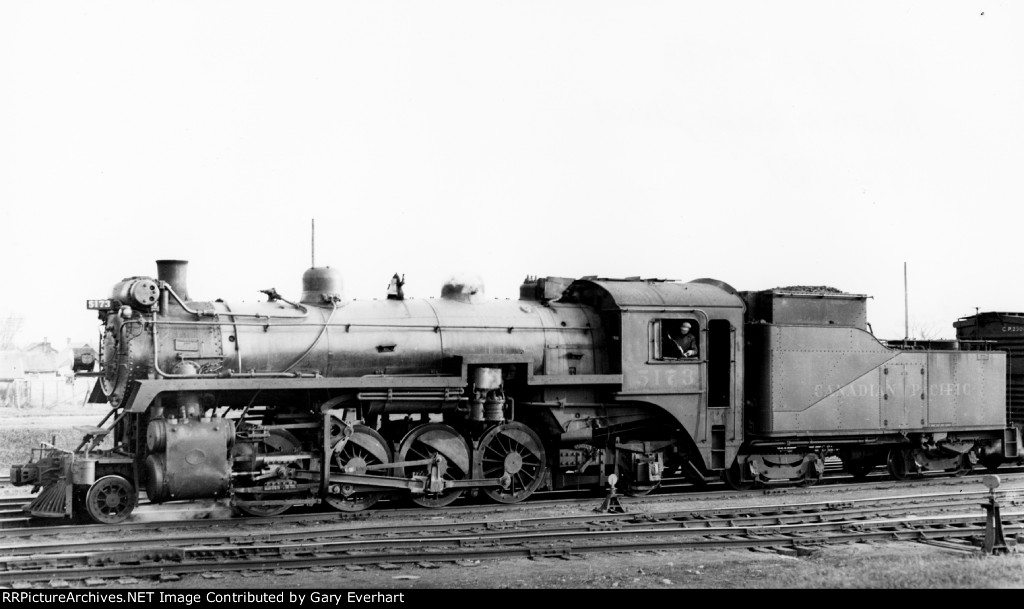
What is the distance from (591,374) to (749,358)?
2843 millimetres

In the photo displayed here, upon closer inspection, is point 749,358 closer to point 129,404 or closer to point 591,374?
point 591,374

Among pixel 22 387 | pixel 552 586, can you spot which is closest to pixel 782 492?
pixel 552 586

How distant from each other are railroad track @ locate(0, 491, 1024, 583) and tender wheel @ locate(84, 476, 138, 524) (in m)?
0.40

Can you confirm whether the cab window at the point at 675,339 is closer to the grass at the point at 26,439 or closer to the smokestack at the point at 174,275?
the smokestack at the point at 174,275

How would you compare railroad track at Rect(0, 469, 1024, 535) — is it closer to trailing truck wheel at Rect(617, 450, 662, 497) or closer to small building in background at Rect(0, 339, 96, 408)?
trailing truck wheel at Rect(617, 450, 662, 497)

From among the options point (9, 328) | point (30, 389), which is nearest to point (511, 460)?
point (30, 389)

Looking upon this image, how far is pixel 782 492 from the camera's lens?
47.4 feet

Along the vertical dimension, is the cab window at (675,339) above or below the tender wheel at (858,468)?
above

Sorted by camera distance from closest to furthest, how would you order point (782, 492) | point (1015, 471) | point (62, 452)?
point (62, 452) < point (782, 492) < point (1015, 471)

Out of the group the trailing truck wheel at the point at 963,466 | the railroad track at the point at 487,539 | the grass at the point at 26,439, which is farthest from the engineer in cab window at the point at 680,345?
the grass at the point at 26,439

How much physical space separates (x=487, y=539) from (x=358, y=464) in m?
2.76

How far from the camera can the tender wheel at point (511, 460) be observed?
13125 mm

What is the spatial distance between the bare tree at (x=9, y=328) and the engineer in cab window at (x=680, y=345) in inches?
1927

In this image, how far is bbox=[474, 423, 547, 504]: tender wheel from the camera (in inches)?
517
